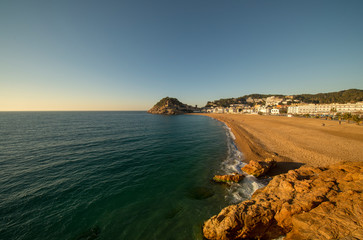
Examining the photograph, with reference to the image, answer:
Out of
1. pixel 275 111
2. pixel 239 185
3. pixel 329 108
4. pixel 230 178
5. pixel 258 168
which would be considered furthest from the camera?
pixel 275 111

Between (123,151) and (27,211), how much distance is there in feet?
40.2

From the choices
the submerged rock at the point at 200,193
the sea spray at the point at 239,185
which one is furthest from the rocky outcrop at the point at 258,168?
the submerged rock at the point at 200,193

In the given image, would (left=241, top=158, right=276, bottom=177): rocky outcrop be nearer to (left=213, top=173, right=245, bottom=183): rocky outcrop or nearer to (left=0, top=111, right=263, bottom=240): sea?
(left=0, top=111, right=263, bottom=240): sea

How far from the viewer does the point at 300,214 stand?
20.1ft

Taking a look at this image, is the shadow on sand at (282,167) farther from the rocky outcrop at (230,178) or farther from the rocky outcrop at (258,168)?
the rocky outcrop at (230,178)

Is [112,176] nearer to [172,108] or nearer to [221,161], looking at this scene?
[221,161]

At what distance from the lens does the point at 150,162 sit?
17.0m

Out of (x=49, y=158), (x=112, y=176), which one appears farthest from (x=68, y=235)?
(x=49, y=158)

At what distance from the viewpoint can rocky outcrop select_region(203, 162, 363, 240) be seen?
5.11 m

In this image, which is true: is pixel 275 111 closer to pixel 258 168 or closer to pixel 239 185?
pixel 258 168

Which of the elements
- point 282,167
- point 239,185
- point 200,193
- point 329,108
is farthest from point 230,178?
point 329,108

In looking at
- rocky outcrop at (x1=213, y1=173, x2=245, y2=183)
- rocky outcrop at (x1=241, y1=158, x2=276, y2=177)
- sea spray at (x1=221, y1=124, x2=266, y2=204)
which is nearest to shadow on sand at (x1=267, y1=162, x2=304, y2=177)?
rocky outcrop at (x1=241, y1=158, x2=276, y2=177)

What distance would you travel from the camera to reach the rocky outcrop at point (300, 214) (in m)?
5.11

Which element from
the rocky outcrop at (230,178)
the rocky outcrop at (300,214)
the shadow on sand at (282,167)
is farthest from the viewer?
the shadow on sand at (282,167)
